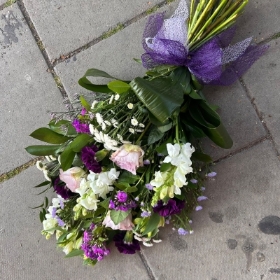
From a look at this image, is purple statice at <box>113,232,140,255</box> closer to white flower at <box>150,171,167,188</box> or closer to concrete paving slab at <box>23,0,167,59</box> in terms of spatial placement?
white flower at <box>150,171,167,188</box>

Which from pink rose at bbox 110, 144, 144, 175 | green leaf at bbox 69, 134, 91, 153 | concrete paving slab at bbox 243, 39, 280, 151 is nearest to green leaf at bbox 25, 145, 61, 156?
green leaf at bbox 69, 134, 91, 153

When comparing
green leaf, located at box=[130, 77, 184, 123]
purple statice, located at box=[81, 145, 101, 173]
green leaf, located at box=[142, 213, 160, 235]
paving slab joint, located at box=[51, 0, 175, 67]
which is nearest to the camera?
green leaf, located at box=[130, 77, 184, 123]

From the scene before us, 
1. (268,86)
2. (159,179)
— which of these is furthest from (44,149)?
(268,86)

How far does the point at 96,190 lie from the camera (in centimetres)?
104

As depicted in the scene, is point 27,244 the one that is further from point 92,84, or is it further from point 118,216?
point 92,84

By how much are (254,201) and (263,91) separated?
343mm

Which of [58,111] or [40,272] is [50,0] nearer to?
[58,111]

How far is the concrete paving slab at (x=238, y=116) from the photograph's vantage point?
1229mm

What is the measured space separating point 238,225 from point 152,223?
293 mm

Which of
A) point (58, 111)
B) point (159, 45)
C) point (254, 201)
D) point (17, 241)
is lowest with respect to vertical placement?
point (254, 201)

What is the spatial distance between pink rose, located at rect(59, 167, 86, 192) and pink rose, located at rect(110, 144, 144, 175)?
124 mm

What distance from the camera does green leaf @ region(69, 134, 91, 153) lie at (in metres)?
1.05

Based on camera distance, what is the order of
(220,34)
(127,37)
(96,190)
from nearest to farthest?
(96,190)
(220,34)
(127,37)

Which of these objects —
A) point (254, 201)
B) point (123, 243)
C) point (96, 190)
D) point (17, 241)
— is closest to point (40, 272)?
point (17, 241)
